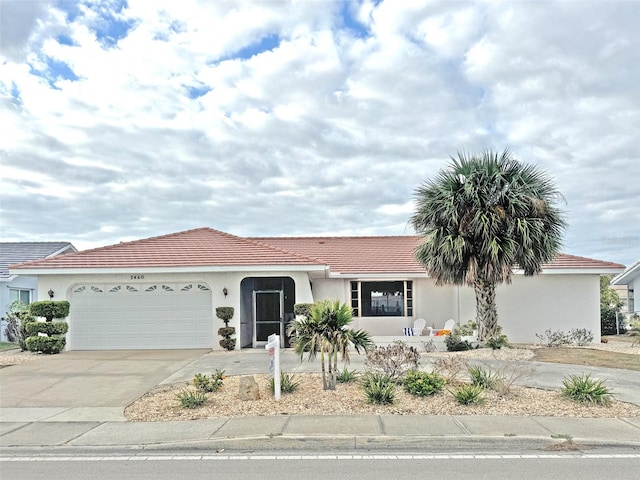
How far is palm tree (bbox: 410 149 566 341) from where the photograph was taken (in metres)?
16.3

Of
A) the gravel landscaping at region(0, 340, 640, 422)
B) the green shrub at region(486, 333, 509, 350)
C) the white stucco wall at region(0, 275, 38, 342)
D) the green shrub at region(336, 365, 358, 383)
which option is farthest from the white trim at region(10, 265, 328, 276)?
the white stucco wall at region(0, 275, 38, 342)

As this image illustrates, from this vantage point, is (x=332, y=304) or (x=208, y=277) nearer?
(x=332, y=304)

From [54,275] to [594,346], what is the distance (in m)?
19.0

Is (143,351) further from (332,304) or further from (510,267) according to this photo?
(510,267)

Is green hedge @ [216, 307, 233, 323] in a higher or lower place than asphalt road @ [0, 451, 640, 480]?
higher

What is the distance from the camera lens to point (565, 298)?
2066 centimetres

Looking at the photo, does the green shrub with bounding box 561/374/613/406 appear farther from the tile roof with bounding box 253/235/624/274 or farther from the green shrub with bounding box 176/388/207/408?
the tile roof with bounding box 253/235/624/274

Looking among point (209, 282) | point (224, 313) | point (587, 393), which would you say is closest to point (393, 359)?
point (587, 393)

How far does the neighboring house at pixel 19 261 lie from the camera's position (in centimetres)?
2556

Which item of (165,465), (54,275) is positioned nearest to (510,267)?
(165,465)

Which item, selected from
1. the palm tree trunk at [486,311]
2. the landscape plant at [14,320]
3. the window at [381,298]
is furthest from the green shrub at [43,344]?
the palm tree trunk at [486,311]

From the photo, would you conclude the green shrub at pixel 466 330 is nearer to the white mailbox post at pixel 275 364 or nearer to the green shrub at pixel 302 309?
the green shrub at pixel 302 309

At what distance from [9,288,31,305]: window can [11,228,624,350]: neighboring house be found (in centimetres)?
922

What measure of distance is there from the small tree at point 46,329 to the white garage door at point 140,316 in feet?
3.19
